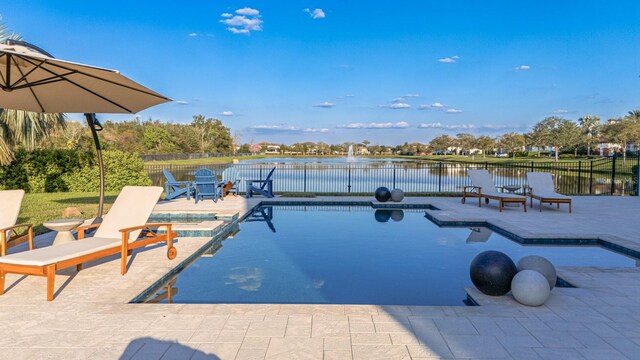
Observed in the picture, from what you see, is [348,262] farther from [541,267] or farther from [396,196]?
[396,196]

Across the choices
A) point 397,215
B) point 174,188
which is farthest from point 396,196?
point 174,188

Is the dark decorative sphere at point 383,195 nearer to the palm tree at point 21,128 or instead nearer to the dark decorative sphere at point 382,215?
the dark decorative sphere at point 382,215

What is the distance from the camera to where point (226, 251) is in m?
6.56

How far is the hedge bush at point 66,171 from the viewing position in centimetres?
1420

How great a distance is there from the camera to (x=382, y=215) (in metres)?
10.5

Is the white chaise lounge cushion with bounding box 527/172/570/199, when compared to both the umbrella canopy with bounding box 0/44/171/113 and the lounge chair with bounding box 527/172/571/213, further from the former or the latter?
the umbrella canopy with bounding box 0/44/171/113

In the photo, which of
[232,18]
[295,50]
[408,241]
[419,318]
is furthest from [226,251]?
[295,50]

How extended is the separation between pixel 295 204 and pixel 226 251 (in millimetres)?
5657

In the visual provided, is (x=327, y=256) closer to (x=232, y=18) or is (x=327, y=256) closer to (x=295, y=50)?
(x=232, y=18)

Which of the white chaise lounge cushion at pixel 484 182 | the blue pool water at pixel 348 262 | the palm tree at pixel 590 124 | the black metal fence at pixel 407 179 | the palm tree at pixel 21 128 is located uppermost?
the palm tree at pixel 590 124

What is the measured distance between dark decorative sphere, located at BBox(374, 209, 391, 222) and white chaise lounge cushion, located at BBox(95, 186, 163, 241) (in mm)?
5775

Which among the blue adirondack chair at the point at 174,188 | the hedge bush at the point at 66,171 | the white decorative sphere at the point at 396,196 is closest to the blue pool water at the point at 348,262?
the white decorative sphere at the point at 396,196

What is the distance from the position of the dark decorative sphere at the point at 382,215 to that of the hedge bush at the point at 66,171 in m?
9.56

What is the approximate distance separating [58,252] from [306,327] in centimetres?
284
